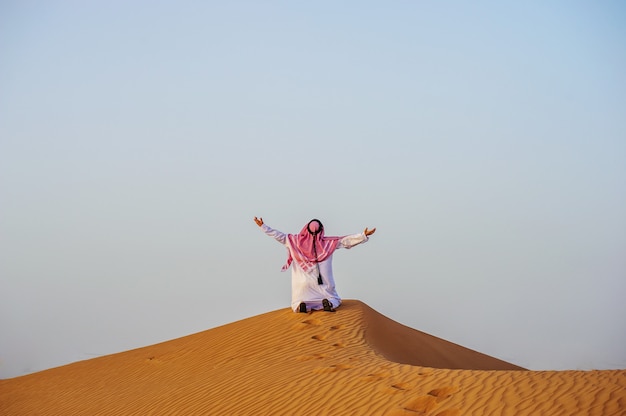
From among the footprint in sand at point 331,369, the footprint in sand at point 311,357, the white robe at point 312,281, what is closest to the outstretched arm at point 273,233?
the white robe at point 312,281

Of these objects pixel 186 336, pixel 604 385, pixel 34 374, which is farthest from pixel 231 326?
pixel 604 385

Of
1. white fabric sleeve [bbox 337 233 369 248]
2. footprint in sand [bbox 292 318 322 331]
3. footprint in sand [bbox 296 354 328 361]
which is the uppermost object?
white fabric sleeve [bbox 337 233 369 248]

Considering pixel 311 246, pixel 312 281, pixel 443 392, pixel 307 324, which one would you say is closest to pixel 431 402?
pixel 443 392

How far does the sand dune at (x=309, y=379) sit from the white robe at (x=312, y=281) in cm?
35

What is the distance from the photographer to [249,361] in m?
13.2

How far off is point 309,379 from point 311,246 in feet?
15.6

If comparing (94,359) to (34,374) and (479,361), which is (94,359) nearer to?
(34,374)

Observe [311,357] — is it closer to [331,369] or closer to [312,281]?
[331,369]

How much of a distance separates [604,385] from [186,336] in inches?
411

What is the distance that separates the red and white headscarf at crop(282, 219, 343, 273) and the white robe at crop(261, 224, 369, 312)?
0.08 meters

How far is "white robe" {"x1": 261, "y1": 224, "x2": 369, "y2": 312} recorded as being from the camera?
14.9m

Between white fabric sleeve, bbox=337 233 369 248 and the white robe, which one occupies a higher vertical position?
white fabric sleeve, bbox=337 233 369 248

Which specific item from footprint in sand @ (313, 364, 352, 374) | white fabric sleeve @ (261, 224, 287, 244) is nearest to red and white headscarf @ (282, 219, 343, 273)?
white fabric sleeve @ (261, 224, 287, 244)

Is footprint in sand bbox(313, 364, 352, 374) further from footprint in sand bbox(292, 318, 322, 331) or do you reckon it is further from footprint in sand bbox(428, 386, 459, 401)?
footprint in sand bbox(292, 318, 322, 331)
